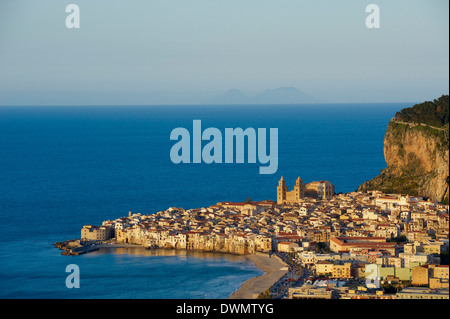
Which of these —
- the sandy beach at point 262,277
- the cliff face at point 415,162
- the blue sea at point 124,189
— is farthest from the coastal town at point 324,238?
the blue sea at point 124,189

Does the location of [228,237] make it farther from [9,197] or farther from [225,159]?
[225,159]

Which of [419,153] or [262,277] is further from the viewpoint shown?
[419,153]

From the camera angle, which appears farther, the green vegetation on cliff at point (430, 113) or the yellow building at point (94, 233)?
the green vegetation on cliff at point (430, 113)

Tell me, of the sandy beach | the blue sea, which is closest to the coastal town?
the sandy beach

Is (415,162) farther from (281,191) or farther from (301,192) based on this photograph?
(281,191)

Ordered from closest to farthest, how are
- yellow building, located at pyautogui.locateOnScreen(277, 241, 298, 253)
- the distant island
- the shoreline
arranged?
the shoreline → yellow building, located at pyautogui.locateOnScreen(277, 241, 298, 253) → the distant island

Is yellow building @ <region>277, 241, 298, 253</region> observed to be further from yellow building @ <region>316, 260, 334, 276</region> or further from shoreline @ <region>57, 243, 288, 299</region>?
yellow building @ <region>316, 260, 334, 276</region>

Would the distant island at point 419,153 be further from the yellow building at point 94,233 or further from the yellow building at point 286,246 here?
the yellow building at point 94,233

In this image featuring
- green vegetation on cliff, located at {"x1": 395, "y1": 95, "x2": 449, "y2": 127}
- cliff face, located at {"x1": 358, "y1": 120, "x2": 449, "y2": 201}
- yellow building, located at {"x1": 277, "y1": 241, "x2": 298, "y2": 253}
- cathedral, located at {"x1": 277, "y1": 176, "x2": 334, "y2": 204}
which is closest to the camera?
yellow building, located at {"x1": 277, "y1": 241, "x2": 298, "y2": 253}

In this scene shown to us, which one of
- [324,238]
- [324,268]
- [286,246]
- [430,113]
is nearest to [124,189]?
[430,113]
